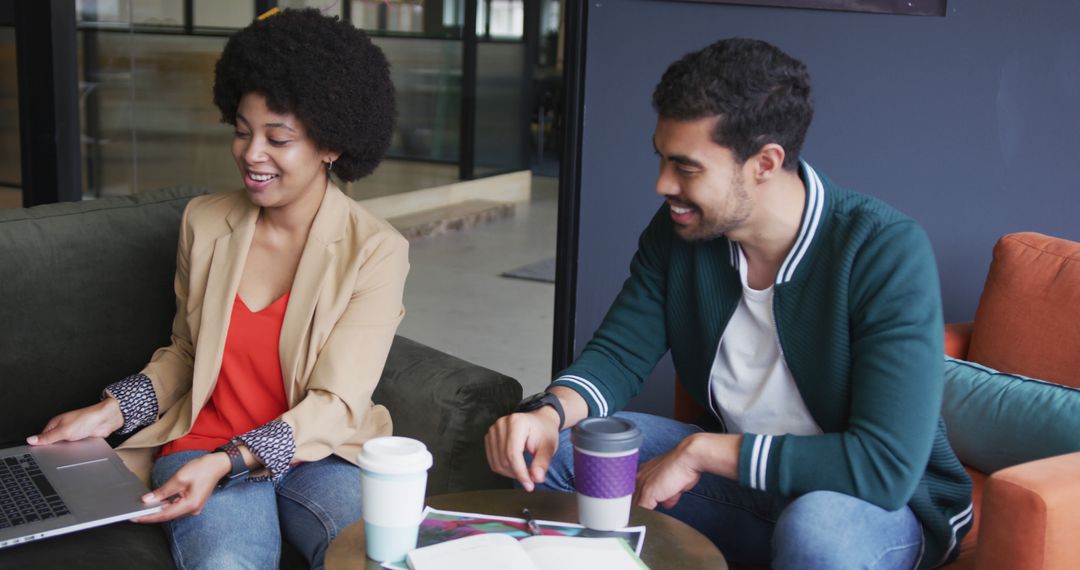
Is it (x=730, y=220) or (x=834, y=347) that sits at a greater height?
(x=730, y=220)

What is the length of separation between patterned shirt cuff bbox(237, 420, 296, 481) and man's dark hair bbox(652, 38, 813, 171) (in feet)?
2.56

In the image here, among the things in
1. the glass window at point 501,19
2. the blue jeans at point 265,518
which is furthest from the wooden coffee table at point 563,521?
the glass window at point 501,19

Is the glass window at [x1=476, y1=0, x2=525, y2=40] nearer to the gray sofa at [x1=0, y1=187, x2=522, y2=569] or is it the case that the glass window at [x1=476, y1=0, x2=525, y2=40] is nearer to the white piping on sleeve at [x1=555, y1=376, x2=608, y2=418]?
the gray sofa at [x1=0, y1=187, x2=522, y2=569]

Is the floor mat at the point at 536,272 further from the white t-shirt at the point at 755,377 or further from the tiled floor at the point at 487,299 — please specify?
the white t-shirt at the point at 755,377

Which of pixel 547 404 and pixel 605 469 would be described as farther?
pixel 547 404

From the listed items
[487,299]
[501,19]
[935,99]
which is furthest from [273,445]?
[501,19]

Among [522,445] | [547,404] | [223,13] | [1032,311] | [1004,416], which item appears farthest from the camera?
[223,13]

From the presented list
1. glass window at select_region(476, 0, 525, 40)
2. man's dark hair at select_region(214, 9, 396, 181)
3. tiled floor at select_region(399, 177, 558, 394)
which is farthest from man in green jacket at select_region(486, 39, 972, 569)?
glass window at select_region(476, 0, 525, 40)

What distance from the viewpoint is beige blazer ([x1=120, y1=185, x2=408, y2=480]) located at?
192 centimetres

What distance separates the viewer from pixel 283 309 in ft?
6.51

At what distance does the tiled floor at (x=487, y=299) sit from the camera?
4.62 m

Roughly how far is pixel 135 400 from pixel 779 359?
3.64 ft

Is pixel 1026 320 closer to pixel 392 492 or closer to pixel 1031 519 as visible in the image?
pixel 1031 519

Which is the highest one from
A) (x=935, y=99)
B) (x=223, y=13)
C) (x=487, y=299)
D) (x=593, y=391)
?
(x=223, y=13)
